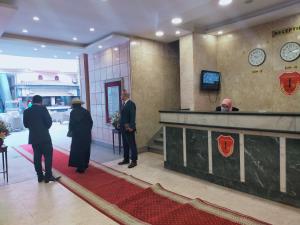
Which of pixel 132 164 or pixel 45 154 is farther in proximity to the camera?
pixel 132 164

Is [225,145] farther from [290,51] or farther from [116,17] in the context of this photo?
[116,17]

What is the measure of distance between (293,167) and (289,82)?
9.46 ft

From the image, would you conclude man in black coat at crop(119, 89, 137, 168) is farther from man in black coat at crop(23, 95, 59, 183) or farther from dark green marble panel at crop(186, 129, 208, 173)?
man in black coat at crop(23, 95, 59, 183)

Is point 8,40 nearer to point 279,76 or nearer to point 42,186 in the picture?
point 42,186

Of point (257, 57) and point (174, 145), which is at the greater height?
point (257, 57)

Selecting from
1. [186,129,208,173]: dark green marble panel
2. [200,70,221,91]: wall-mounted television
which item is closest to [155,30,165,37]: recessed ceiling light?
[200,70,221,91]: wall-mounted television

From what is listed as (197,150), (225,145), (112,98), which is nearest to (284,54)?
(225,145)

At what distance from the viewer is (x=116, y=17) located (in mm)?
5137

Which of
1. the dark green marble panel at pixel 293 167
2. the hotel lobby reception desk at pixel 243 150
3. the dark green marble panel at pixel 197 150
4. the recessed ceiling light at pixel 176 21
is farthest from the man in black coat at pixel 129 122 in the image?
the dark green marble panel at pixel 293 167

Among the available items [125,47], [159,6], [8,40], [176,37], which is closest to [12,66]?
[8,40]

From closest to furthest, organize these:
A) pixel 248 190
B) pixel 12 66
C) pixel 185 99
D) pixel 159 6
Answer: pixel 248 190 < pixel 159 6 < pixel 185 99 < pixel 12 66

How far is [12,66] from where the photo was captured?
643 inches

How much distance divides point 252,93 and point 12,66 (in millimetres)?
16305

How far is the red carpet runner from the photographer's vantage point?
2854 millimetres
